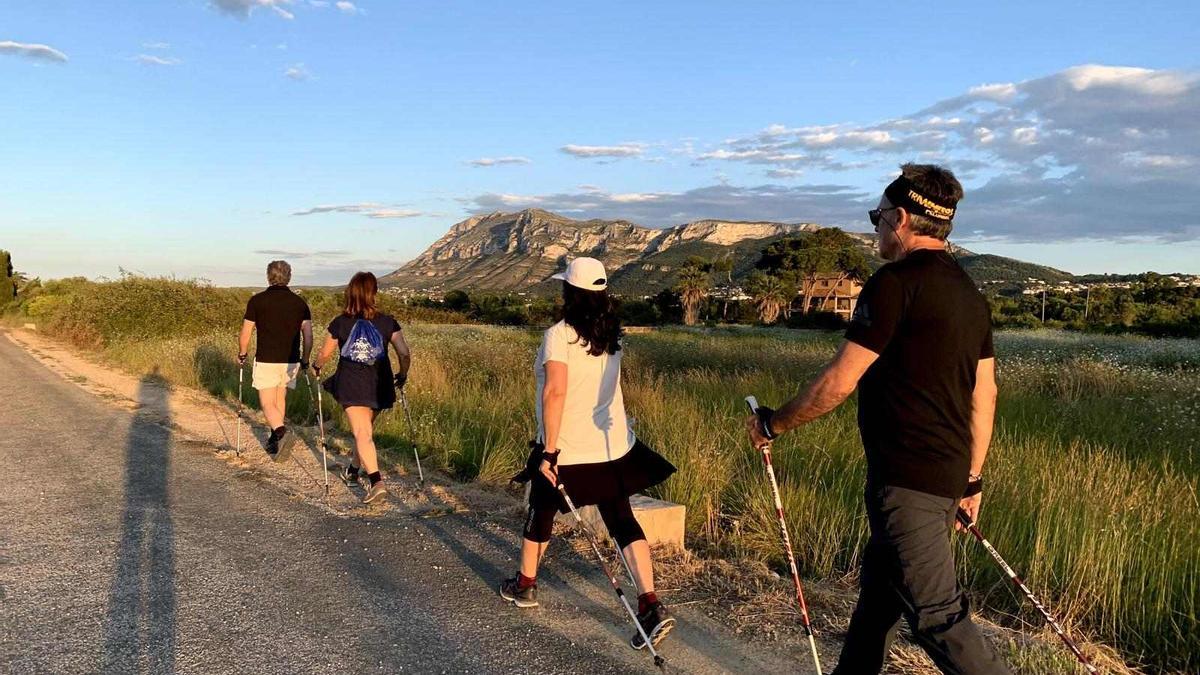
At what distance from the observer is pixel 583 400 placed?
4410mm

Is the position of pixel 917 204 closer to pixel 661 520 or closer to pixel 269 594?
pixel 661 520

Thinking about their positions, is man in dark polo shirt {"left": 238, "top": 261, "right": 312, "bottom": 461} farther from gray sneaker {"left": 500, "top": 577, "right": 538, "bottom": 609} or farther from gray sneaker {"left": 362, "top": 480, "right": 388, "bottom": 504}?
gray sneaker {"left": 500, "top": 577, "right": 538, "bottom": 609}

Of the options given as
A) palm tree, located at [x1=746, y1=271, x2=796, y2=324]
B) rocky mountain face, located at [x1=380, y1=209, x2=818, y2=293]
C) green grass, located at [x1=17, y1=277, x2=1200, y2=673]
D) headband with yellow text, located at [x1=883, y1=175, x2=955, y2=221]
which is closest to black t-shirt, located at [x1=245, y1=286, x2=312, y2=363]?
green grass, located at [x1=17, y1=277, x2=1200, y2=673]

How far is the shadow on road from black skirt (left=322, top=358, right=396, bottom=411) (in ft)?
5.47

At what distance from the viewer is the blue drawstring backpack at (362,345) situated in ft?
23.7

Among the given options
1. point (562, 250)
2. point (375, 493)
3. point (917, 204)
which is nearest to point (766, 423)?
point (917, 204)

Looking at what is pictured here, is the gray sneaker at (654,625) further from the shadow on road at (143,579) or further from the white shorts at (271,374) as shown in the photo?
the white shorts at (271,374)

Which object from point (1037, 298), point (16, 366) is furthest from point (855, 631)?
point (1037, 298)

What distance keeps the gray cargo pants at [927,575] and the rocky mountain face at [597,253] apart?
8088 cm

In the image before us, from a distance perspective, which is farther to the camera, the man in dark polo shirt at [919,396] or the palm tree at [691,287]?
the palm tree at [691,287]

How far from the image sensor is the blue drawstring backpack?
23.7 ft

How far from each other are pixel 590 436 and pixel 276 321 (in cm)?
581

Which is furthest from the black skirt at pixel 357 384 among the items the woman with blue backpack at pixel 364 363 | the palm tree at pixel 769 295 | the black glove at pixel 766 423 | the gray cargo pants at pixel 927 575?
the palm tree at pixel 769 295

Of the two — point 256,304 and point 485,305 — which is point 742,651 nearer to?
point 256,304
